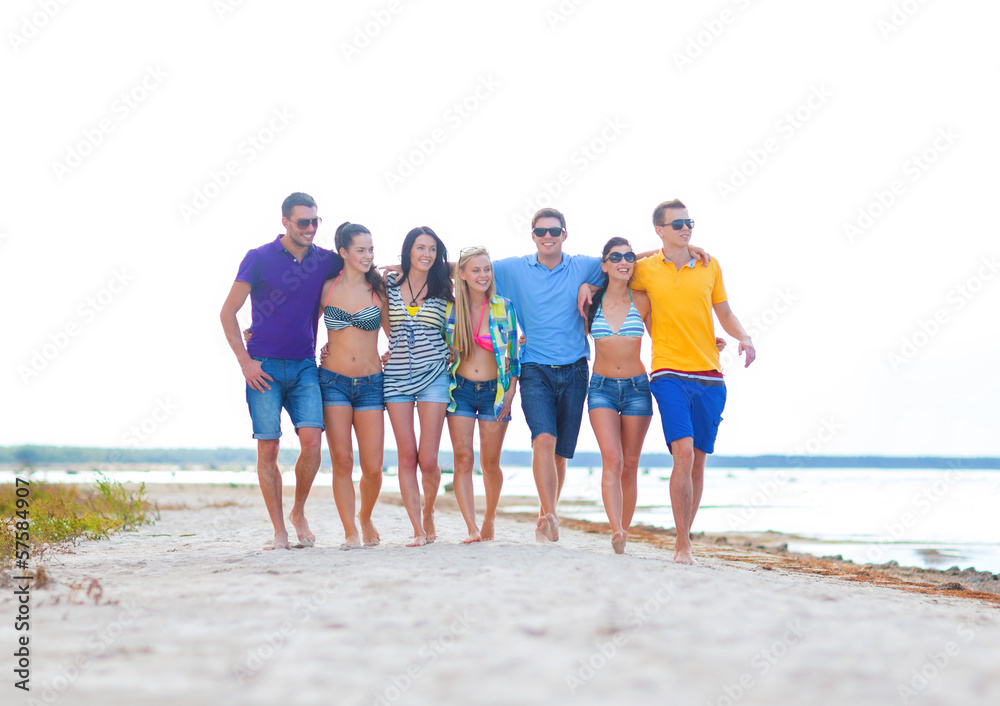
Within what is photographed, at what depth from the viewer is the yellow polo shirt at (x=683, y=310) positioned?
5.92m

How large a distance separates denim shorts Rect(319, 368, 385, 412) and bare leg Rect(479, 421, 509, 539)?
0.87 m

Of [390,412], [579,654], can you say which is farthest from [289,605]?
[390,412]

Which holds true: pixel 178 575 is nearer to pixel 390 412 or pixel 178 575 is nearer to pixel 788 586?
pixel 390 412

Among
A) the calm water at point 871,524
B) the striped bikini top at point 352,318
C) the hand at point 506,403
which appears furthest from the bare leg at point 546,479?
the calm water at point 871,524

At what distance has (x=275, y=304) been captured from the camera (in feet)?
20.0

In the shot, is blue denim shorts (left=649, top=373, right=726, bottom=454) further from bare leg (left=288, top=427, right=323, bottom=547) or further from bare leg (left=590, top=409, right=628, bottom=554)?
bare leg (left=288, top=427, right=323, bottom=547)

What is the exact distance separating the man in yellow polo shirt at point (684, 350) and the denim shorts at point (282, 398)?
2.55 metres

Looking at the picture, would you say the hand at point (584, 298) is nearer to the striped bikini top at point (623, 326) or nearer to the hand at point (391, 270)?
the striped bikini top at point (623, 326)

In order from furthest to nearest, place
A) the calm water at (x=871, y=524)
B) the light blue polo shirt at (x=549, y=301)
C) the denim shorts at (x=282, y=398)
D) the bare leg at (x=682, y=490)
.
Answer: the calm water at (x=871, y=524) < the light blue polo shirt at (x=549, y=301) < the denim shorts at (x=282, y=398) < the bare leg at (x=682, y=490)

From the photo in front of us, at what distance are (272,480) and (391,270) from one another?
1.86 metres

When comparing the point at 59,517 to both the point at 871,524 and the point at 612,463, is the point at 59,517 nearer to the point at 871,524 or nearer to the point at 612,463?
the point at 612,463

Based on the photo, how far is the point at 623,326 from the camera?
20.1 ft

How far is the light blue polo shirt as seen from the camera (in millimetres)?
6246

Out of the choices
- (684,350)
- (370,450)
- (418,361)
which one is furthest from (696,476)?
(370,450)
